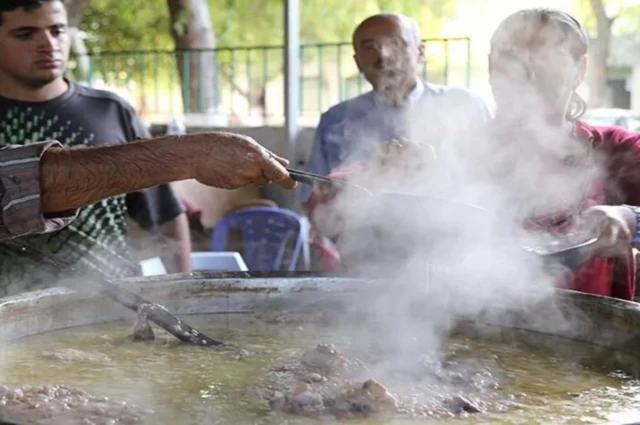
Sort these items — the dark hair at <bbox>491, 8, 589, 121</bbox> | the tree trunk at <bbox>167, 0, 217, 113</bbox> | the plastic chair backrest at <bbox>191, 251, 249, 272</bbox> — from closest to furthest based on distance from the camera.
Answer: the dark hair at <bbox>491, 8, 589, 121</bbox> < the plastic chair backrest at <bbox>191, 251, 249, 272</bbox> < the tree trunk at <bbox>167, 0, 217, 113</bbox>

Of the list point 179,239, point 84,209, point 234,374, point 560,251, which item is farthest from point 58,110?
point 560,251

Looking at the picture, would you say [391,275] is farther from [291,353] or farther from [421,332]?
[291,353]

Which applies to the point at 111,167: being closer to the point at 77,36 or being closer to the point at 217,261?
the point at 217,261

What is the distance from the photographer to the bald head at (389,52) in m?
4.37

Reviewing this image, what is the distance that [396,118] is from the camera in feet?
14.6

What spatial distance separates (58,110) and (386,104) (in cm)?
189

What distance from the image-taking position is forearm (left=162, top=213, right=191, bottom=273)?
353 centimetres

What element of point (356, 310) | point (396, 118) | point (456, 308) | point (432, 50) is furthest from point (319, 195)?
point (432, 50)

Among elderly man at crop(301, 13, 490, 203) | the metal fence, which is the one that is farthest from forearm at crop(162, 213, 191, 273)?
the metal fence

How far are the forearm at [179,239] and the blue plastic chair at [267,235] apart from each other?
2455 millimetres

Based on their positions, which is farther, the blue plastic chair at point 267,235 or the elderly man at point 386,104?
the blue plastic chair at point 267,235

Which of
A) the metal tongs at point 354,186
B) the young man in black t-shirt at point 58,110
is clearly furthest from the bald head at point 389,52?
the metal tongs at point 354,186

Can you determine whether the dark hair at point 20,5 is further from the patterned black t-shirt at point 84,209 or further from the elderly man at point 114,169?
the elderly man at point 114,169

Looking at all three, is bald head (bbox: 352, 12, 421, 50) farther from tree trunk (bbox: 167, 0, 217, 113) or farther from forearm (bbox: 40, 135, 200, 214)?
tree trunk (bbox: 167, 0, 217, 113)
